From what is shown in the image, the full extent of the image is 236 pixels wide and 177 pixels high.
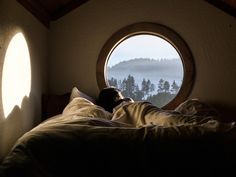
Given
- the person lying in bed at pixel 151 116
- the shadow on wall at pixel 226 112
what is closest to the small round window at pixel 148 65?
the shadow on wall at pixel 226 112

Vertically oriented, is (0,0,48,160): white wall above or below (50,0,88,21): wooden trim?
below

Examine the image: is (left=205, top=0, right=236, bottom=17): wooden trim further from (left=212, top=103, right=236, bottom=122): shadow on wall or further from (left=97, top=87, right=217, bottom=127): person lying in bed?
(left=97, top=87, right=217, bottom=127): person lying in bed

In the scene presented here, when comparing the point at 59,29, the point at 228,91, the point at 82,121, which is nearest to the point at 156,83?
the point at 228,91

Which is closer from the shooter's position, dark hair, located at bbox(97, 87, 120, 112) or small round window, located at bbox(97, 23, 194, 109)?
dark hair, located at bbox(97, 87, 120, 112)

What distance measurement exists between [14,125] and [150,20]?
1.69 meters

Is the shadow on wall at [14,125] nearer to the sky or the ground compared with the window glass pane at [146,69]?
nearer to the ground

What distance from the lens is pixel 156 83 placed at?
140 inches

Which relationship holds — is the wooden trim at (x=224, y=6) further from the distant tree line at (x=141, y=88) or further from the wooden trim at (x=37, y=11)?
the wooden trim at (x=37, y=11)

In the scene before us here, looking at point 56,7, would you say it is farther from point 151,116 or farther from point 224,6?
point 151,116

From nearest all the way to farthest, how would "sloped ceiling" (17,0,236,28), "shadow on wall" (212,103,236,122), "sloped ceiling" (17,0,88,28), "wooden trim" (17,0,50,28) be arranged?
"wooden trim" (17,0,50,28) < "sloped ceiling" (17,0,88,28) < "sloped ceiling" (17,0,236,28) < "shadow on wall" (212,103,236,122)

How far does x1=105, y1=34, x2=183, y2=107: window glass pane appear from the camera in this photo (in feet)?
11.2

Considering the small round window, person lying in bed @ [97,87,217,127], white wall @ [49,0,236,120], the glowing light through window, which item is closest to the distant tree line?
the small round window

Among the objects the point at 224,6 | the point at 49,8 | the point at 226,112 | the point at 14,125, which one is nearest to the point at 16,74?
the point at 14,125

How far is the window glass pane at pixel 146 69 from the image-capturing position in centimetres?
340
